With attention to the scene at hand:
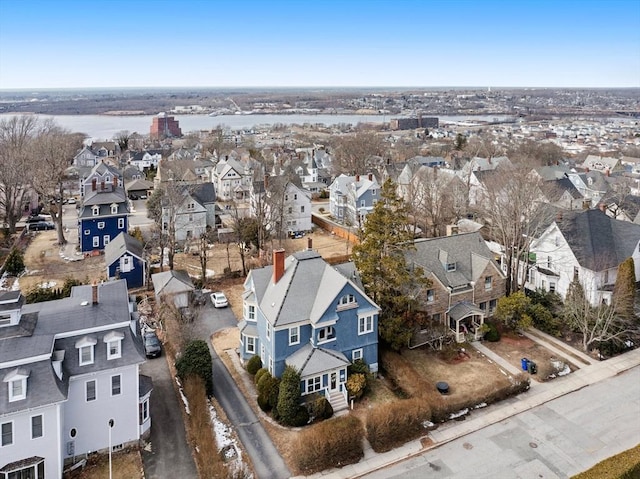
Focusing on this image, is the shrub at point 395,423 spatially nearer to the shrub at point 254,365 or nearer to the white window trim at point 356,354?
the white window trim at point 356,354

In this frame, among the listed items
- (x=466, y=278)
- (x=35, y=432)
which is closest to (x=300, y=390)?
(x=35, y=432)

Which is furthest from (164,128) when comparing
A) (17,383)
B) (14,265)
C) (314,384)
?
(17,383)

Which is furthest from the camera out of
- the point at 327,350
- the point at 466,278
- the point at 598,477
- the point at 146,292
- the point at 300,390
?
the point at 146,292

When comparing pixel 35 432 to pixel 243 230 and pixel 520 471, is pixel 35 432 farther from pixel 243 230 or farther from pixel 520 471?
pixel 243 230

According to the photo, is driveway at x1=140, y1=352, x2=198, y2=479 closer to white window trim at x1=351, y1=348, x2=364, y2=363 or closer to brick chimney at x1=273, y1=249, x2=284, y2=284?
brick chimney at x1=273, y1=249, x2=284, y2=284

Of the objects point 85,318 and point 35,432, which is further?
point 85,318

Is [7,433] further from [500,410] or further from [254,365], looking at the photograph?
[500,410]

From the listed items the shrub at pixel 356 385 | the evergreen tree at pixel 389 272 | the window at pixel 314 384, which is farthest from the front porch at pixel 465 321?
the window at pixel 314 384

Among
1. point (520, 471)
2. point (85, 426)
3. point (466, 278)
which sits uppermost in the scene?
point (466, 278)
